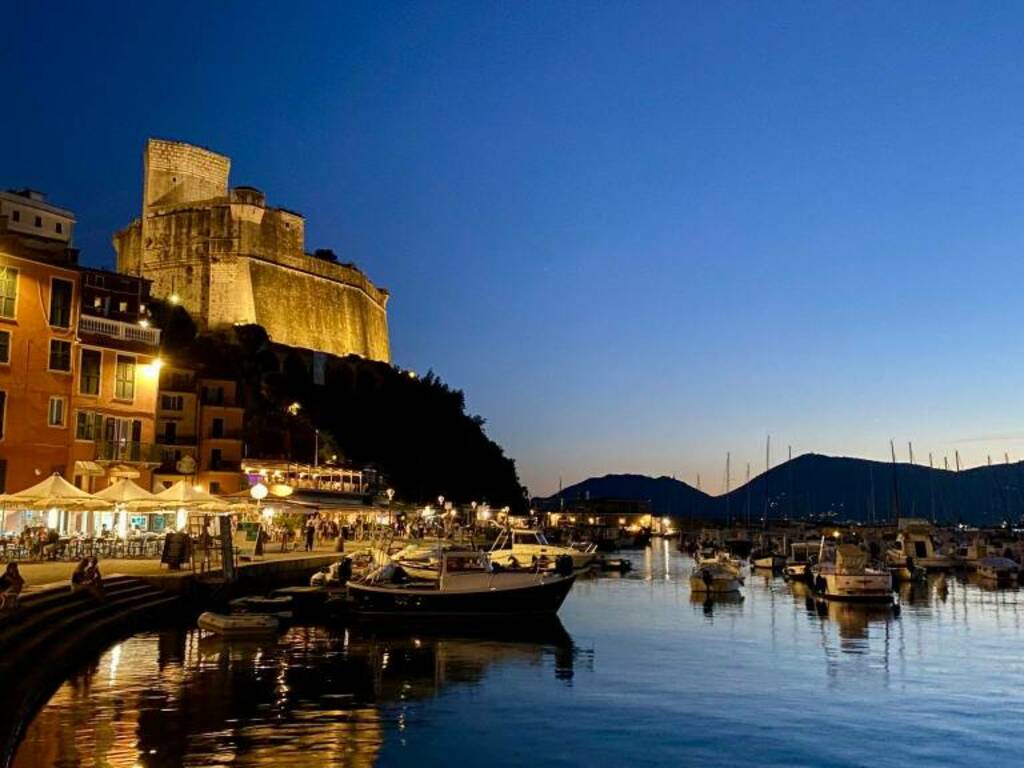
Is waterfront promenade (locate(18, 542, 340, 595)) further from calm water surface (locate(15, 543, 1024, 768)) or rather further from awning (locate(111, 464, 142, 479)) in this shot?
awning (locate(111, 464, 142, 479))

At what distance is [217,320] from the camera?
229 feet

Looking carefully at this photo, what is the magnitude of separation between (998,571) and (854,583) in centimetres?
2047

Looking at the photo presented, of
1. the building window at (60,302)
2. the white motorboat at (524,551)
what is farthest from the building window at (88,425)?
the white motorboat at (524,551)

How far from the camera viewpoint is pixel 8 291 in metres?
30.9

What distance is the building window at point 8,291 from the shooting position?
3066 cm

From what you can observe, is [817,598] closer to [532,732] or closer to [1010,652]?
[1010,652]

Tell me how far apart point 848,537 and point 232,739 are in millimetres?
87673

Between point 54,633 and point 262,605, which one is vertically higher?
point 54,633

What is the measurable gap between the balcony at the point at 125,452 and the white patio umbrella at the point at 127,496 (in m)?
5.51

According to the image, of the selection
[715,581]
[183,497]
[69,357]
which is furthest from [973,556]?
[69,357]

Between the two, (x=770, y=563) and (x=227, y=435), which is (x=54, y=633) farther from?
(x=770, y=563)

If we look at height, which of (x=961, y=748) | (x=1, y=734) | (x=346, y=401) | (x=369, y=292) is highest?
(x=369, y=292)

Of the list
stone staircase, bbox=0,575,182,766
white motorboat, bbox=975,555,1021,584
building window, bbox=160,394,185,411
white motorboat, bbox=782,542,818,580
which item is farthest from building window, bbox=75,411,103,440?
white motorboat, bbox=975,555,1021,584

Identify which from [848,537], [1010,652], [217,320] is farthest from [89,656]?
[848,537]
